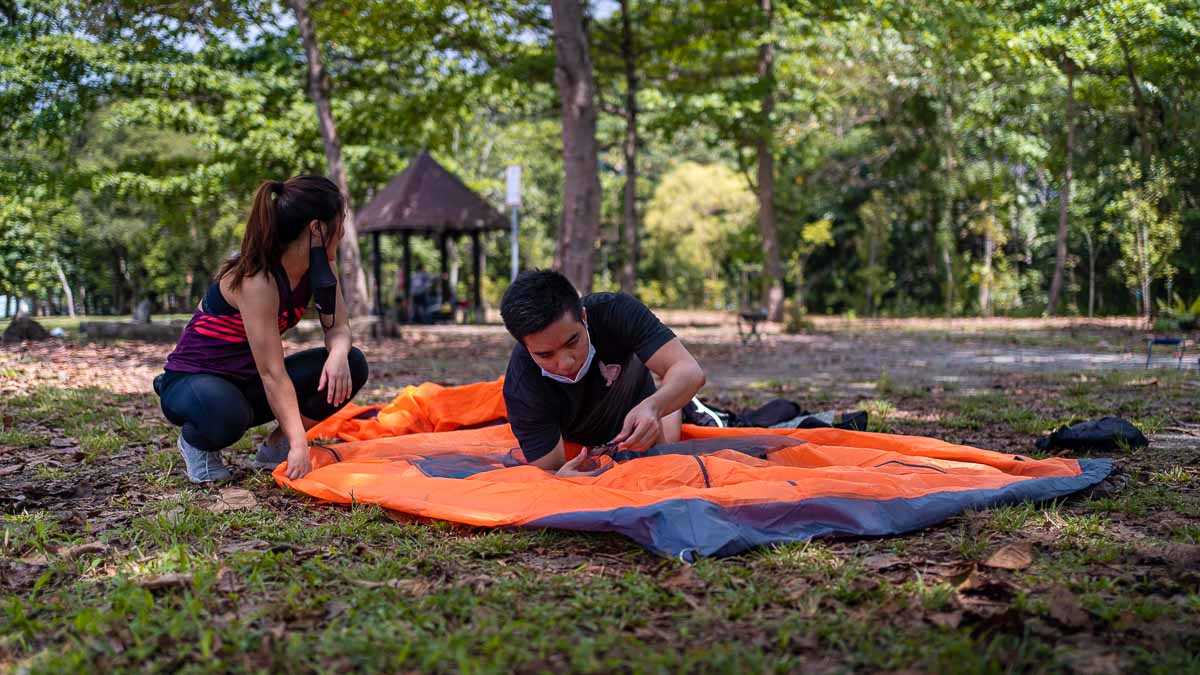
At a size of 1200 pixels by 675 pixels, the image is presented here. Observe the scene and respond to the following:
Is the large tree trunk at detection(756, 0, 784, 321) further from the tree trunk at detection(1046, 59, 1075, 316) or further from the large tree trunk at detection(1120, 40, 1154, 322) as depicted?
the tree trunk at detection(1046, 59, 1075, 316)

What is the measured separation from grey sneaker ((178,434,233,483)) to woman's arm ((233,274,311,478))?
340 mm

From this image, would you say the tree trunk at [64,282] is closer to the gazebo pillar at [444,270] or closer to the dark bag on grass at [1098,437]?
the gazebo pillar at [444,270]

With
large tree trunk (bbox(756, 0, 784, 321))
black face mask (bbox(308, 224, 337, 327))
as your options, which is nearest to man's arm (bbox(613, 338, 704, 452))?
black face mask (bbox(308, 224, 337, 327))

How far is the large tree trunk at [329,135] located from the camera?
1214cm

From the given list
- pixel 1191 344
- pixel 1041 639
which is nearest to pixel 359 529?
pixel 1041 639

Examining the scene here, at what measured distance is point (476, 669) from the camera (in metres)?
1.80

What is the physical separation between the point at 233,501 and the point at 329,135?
32.7 feet

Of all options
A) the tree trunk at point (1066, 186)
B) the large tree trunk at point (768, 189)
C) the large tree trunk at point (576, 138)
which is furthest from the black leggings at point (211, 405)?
the tree trunk at point (1066, 186)

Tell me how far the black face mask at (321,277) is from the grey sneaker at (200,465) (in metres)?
0.70

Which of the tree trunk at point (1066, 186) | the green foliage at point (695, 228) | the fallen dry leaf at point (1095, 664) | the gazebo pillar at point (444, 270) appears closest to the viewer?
the fallen dry leaf at point (1095, 664)

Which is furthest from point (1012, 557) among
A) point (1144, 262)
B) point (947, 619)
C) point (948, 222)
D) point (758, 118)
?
point (948, 222)

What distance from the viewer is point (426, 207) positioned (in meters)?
16.5

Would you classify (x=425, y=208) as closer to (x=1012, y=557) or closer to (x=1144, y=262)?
(x=1144, y=262)

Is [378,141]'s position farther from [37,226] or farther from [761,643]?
[761,643]
